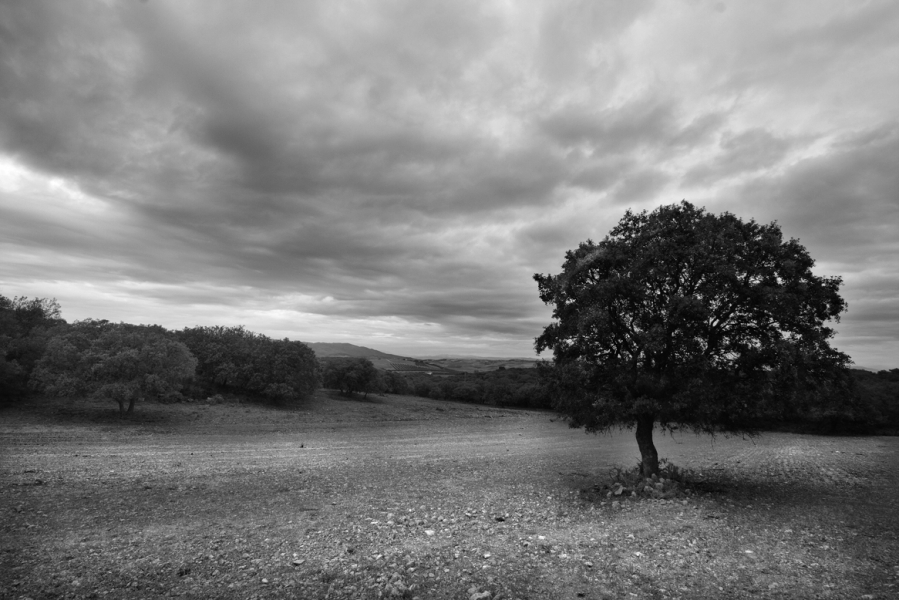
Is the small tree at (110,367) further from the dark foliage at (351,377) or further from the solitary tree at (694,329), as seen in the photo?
the solitary tree at (694,329)

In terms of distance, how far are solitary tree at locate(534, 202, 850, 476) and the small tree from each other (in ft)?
111

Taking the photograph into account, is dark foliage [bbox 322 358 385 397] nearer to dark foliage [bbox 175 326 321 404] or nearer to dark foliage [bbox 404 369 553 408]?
dark foliage [bbox 175 326 321 404]

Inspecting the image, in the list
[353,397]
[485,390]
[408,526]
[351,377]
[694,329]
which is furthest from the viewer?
[485,390]

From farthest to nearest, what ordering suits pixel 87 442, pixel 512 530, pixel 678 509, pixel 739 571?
pixel 87 442, pixel 678 509, pixel 512 530, pixel 739 571

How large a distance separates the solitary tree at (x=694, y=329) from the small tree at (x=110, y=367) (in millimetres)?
33967

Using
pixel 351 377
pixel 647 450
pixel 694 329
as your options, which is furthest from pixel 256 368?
pixel 694 329

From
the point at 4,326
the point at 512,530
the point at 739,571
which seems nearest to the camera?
the point at 739,571

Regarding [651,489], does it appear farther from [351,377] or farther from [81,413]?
[351,377]

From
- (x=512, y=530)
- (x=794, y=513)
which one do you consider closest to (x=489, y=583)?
(x=512, y=530)

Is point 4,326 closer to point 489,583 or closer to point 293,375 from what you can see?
point 293,375

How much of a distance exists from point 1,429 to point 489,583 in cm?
3486

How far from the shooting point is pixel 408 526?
500 inches

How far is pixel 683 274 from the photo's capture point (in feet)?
55.8

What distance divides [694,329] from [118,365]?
133ft
